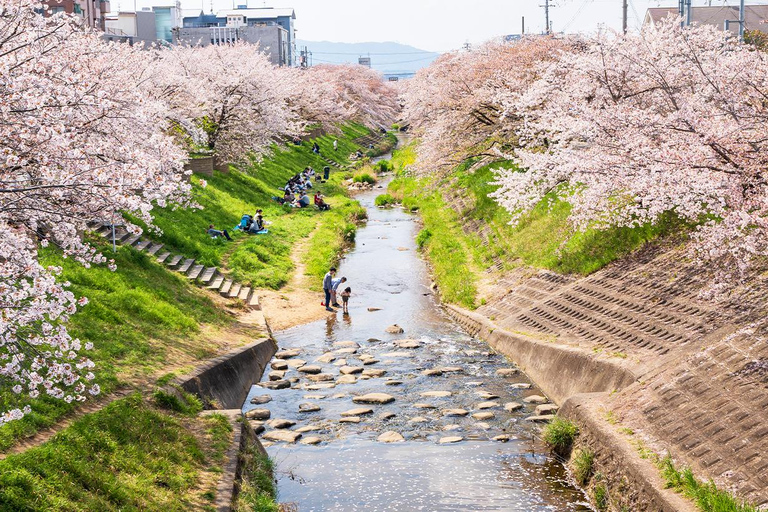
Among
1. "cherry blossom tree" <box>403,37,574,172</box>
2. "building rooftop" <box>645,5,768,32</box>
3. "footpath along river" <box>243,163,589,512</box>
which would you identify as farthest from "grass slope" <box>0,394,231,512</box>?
"building rooftop" <box>645,5,768,32</box>

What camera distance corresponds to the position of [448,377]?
20031 millimetres

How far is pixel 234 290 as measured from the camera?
2600cm

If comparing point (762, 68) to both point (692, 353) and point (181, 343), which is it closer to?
point (692, 353)

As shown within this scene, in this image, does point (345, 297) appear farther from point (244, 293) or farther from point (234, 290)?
point (234, 290)

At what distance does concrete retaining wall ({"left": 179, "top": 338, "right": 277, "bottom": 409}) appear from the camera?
16.2m

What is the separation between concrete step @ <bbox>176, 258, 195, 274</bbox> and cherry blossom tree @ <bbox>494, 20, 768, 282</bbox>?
10783mm

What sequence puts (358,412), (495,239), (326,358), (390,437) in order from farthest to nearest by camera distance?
(495,239) → (326,358) → (358,412) → (390,437)

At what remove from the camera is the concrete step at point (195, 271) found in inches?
994

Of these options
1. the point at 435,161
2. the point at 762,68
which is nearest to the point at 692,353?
the point at 762,68

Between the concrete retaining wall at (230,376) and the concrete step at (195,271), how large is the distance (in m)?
4.62

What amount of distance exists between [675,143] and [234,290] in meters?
16.4

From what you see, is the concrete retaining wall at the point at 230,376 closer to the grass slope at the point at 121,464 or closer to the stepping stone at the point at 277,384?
the stepping stone at the point at 277,384

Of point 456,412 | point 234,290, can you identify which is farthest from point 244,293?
point 456,412

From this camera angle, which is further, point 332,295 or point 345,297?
point 332,295
